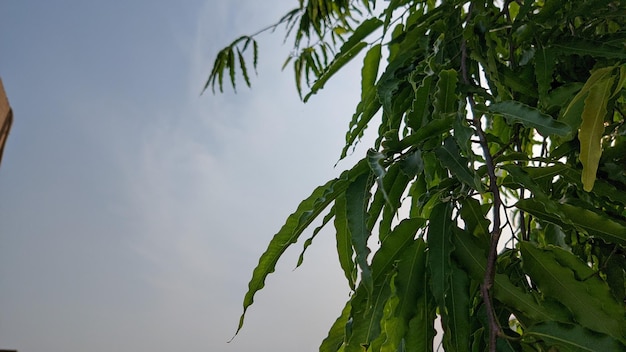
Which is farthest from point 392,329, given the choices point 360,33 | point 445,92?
point 360,33

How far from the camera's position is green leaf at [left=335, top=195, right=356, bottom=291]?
319 mm

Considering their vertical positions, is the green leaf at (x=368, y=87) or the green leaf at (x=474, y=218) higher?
the green leaf at (x=368, y=87)

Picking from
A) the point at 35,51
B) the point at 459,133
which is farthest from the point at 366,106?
the point at 35,51

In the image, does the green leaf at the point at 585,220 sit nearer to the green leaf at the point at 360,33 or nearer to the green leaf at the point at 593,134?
the green leaf at the point at 593,134

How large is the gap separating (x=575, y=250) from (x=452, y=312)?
285 mm

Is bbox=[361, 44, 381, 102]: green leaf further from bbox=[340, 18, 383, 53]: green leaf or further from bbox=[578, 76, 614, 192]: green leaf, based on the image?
bbox=[578, 76, 614, 192]: green leaf

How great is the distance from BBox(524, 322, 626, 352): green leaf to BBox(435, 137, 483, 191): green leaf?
2.7 inches

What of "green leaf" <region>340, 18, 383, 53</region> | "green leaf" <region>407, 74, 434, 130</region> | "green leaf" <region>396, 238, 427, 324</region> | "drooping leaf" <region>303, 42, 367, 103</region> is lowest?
"green leaf" <region>396, 238, 427, 324</region>

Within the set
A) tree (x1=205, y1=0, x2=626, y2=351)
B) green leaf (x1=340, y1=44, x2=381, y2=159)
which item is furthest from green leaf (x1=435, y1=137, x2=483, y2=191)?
green leaf (x1=340, y1=44, x2=381, y2=159)

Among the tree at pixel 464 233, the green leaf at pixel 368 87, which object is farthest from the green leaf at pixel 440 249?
the green leaf at pixel 368 87

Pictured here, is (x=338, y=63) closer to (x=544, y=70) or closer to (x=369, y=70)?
(x=369, y=70)

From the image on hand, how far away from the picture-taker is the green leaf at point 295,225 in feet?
0.98

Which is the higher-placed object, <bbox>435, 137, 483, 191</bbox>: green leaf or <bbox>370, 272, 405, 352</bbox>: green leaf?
A: <bbox>435, 137, 483, 191</bbox>: green leaf

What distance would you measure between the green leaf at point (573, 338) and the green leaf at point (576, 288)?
0.02 m
